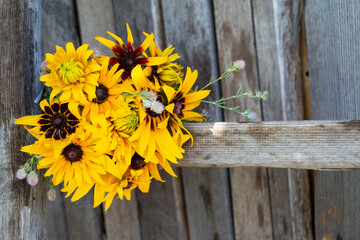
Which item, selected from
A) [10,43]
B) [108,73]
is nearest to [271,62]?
[108,73]

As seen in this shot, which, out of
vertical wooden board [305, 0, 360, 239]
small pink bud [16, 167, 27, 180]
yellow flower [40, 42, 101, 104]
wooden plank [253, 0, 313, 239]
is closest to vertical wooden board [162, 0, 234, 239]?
wooden plank [253, 0, 313, 239]

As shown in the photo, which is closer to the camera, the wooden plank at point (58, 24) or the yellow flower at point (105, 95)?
the yellow flower at point (105, 95)

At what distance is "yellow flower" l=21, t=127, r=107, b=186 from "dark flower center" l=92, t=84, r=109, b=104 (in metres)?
0.09

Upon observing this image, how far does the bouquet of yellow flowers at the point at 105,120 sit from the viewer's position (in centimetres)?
93

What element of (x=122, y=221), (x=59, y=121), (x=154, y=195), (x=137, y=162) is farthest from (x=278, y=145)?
(x=122, y=221)

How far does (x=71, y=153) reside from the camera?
943 mm

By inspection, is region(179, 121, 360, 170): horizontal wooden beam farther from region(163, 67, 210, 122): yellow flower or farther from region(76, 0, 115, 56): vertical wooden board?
region(76, 0, 115, 56): vertical wooden board

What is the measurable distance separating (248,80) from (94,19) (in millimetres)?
757

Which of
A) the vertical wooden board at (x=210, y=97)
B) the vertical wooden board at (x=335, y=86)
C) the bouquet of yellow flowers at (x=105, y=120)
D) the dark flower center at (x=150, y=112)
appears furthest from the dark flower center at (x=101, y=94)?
the vertical wooden board at (x=335, y=86)

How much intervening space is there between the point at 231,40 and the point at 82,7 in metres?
0.71

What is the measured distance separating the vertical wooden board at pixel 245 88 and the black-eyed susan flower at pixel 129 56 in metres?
0.56

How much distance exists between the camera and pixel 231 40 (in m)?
1.46

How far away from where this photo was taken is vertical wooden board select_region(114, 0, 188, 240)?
1539mm

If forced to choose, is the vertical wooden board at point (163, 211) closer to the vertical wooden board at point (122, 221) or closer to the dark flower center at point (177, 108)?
the vertical wooden board at point (122, 221)
